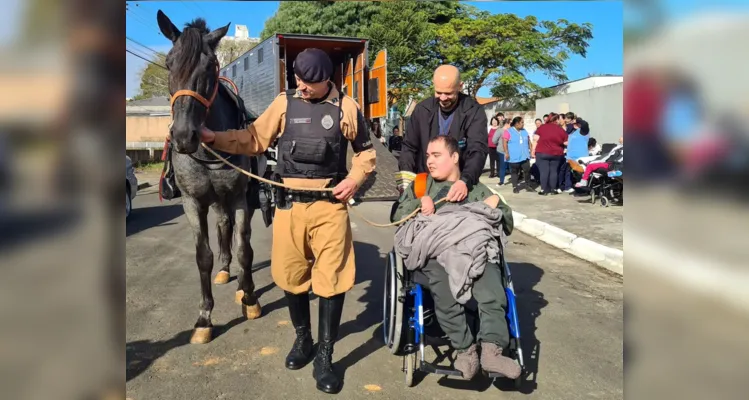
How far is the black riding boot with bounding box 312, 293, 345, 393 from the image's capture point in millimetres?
2994

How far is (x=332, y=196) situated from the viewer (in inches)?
123

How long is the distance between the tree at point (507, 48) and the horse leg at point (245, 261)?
67.0ft

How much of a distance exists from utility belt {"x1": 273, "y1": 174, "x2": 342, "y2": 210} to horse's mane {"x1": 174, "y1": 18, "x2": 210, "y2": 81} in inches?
34.0

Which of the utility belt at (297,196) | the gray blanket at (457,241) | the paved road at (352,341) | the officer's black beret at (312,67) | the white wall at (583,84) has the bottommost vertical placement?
the paved road at (352,341)

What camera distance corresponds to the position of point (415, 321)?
3012 mm

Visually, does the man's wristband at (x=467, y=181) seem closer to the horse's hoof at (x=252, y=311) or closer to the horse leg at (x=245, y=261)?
the horse leg at (x=245, y=261)

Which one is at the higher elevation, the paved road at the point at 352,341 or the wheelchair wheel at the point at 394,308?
A: the wheelchair wheel at the point at 394,308

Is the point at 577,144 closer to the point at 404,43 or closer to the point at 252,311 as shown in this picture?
the point at 252,311

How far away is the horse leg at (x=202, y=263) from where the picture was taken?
3.69 m

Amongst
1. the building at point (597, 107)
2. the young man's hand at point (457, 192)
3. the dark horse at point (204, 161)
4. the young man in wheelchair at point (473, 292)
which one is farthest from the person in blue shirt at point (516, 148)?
the young man's hand at point (457, 192)

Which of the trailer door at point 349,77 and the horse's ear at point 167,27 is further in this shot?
the trailer door at point 349,77

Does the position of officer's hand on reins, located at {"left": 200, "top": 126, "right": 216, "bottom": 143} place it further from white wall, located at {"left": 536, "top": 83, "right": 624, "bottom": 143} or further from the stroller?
white wall, located at {"left": 536, "top": 83, "right": 624, "bottom": 143}

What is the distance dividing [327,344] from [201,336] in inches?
44.4

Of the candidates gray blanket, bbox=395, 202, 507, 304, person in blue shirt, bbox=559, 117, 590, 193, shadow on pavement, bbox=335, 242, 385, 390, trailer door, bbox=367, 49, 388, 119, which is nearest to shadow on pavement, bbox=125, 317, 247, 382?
shadow on pavement, bbox=335, 242, 385, 390
